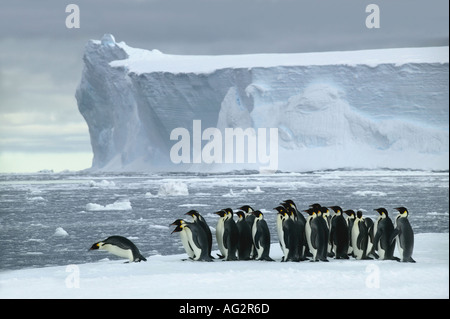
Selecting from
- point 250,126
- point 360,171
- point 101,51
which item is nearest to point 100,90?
point 101,51

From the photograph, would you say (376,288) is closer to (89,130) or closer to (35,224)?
(35,224)

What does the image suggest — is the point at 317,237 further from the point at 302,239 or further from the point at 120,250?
the point at 120,250

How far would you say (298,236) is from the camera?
5.82 meters

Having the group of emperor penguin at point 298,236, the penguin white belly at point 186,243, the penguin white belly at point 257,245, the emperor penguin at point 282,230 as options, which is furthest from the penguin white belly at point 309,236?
the penguin white belly at point 186,243

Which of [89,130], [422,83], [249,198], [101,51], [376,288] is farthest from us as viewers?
[89,130]

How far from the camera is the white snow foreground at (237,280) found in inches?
181

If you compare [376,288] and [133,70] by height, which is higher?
[133,70]

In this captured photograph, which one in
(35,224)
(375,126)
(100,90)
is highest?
(100,90)

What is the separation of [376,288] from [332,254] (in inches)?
65.5

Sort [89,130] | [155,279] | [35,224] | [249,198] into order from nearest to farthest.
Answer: [155,279] < [35,224] < [249,198] < [89,130]

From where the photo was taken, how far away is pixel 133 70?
2642 cm

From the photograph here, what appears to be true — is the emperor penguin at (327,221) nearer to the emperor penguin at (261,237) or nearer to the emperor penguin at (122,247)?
the emperor penguin at (261,237)

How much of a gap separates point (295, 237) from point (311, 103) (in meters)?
21.1

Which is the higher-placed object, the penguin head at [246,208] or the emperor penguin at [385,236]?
the penguin head at [246,208]
